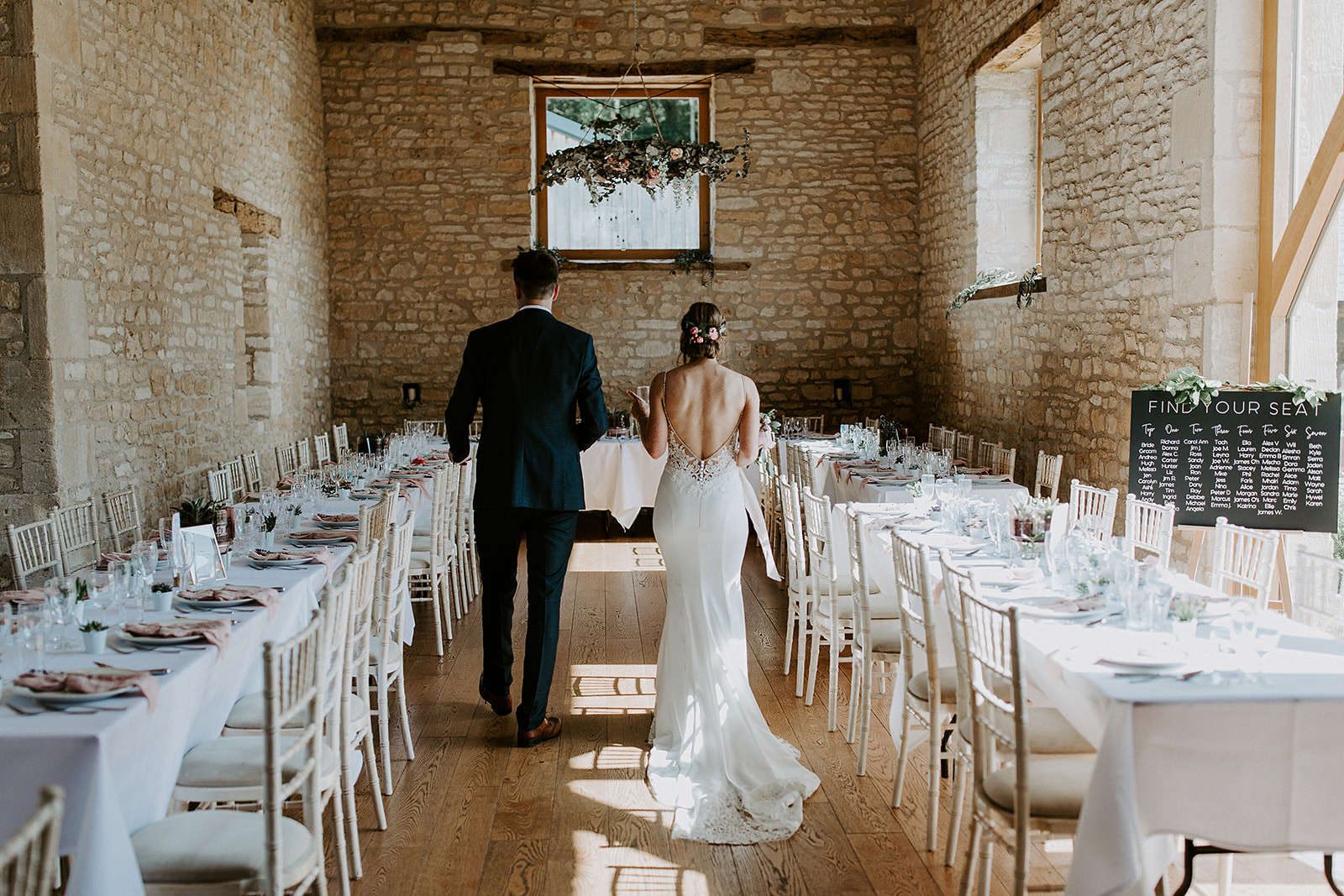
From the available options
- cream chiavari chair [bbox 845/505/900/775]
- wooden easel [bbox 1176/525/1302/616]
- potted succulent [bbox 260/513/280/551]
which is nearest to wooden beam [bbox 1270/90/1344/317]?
wooden easel [bbox 1176/525/1302/616]

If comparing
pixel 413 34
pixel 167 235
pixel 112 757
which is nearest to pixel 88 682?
pixel 112 757

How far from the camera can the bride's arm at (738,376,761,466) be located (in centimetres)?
406

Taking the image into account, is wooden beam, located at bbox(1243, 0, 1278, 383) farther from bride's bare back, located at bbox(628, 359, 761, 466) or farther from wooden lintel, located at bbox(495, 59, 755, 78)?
wooden lintel, located at bbox(495, 59, 755, 78)

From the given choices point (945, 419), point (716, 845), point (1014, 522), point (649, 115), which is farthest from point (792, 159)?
point (716, 845)

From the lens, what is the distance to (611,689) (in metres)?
5.05

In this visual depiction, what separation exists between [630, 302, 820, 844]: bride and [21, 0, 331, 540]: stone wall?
129 inches

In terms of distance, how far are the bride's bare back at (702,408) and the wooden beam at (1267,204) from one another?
2985 millimetres

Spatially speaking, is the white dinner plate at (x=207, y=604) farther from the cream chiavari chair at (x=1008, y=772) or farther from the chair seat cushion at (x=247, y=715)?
the cream chiavari chair at (x=1008, y=772)

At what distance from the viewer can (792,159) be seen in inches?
440

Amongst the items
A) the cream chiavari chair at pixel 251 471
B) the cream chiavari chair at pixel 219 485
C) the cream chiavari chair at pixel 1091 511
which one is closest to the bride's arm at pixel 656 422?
→ the cream chiavari chair at pixel 1091 511

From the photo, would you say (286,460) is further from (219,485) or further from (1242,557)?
(1242,557)

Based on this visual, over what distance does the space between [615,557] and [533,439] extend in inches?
172

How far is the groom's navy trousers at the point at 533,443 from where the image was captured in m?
4.14

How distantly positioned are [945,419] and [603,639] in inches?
218
